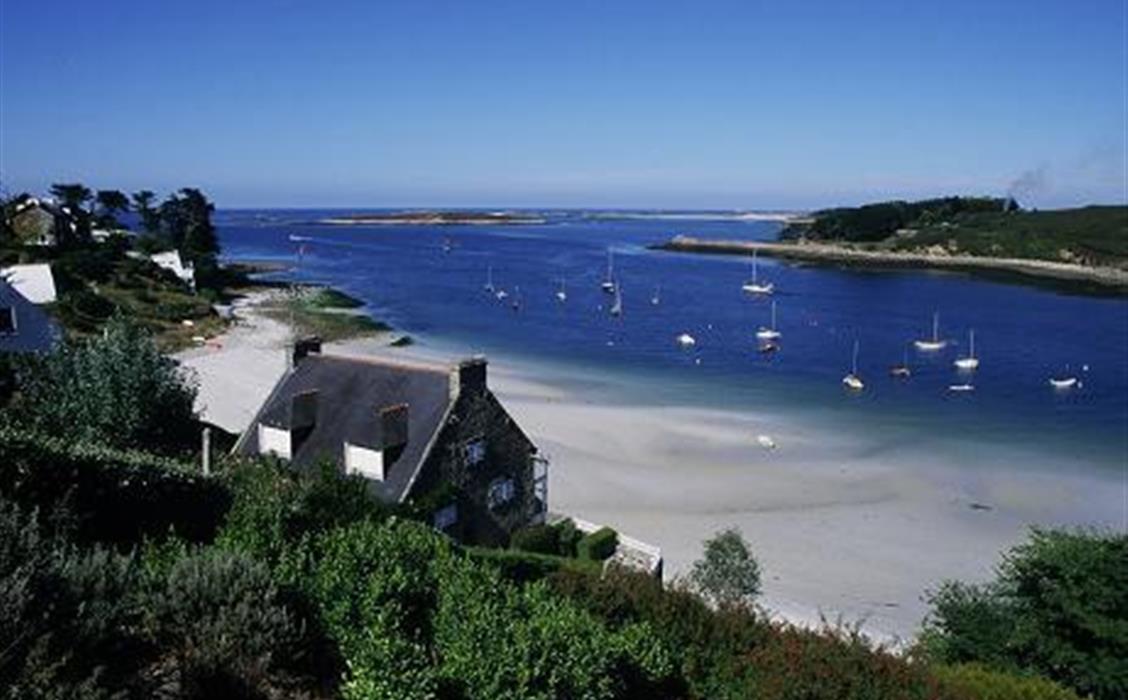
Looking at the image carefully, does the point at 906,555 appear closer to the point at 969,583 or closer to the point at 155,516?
the point at 969,583

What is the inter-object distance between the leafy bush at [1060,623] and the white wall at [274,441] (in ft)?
50.3

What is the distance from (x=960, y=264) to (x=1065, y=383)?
103437mm

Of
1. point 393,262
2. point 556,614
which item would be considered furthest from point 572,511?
point 393,262

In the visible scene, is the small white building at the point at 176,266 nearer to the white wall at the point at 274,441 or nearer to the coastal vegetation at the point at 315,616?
the white wall at the point at 274,441

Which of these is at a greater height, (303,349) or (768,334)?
(303,349)

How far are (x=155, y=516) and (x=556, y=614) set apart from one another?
7144 mm

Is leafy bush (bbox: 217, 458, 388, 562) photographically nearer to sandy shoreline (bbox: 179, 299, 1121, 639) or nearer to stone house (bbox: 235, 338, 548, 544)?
stone house (bbox: 235, 338, 548, 544)

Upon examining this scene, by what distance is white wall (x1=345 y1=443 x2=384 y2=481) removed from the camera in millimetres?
24469

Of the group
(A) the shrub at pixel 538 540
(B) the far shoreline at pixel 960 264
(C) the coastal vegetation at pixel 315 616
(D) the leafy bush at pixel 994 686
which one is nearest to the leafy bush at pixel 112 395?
(A) the shrub at pixel 538 540

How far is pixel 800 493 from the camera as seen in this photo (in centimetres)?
3941

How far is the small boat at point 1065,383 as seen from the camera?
62500 millimetres

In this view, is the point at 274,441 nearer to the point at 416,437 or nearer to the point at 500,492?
the point at 416,437

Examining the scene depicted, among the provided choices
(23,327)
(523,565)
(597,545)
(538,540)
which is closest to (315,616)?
(523,565)

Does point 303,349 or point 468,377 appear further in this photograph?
point 303,349
